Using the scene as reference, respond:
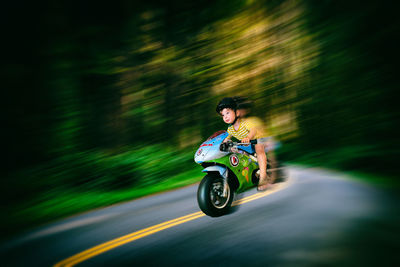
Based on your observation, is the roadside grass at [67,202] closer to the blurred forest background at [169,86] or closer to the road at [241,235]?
the blurred forest background at [169,86]

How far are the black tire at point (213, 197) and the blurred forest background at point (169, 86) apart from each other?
2.95 meters

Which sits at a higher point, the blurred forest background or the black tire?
the blurred forest background

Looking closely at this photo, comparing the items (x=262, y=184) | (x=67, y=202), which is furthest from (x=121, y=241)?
(x=67, y=202)

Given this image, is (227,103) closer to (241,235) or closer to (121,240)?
(241,235)

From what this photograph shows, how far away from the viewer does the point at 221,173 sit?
376cm

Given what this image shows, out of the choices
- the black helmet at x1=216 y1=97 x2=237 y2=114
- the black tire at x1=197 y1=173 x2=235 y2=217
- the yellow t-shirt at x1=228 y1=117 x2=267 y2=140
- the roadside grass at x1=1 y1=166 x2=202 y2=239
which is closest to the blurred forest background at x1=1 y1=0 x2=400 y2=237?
the roadside grass at x1=1 y1=166 x2=202 y2=239

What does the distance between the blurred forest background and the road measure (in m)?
1.68

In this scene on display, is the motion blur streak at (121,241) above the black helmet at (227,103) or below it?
below

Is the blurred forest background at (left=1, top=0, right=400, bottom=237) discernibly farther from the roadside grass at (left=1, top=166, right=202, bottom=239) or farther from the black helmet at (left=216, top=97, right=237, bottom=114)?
the black helmet at (left=216, top=97, right=237, bottom=114)

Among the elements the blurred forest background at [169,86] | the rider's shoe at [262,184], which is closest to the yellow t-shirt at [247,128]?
the rider's shoe at [262,184]

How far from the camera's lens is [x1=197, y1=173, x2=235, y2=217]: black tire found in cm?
364

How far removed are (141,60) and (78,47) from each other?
5.58 ft

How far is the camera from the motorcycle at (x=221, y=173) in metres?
3.69

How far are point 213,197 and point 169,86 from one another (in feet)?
16.7
